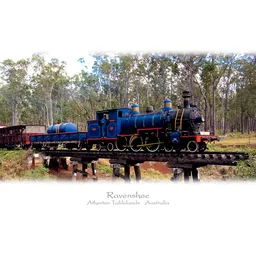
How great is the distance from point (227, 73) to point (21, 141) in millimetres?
16113

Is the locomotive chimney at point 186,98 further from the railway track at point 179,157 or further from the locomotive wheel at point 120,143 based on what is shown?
the locomotive wheel at point 120,143

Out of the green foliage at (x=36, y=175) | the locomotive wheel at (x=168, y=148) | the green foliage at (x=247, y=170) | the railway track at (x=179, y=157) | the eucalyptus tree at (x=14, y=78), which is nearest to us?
the green foliage at (x=247, y=170)

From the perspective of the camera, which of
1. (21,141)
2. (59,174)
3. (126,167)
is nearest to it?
(126,167)

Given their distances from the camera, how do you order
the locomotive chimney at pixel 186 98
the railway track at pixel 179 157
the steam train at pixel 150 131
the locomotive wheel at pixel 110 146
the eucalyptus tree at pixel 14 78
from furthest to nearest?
the locomotive wheel at pixel 110 146, the eucalyptus tree at pixel 14 78, the locomotive chimney at pixel 186 98, the steam train at pixel 150 131, the railway track at pixel 179 157

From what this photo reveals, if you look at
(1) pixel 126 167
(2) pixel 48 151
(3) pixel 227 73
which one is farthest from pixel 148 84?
(1) pixel 126 167

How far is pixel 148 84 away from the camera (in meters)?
26.7

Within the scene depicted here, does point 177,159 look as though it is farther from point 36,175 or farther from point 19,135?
point 19,135

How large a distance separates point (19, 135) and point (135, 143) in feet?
38.2

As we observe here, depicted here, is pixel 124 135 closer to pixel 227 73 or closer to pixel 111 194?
pixel 111 194

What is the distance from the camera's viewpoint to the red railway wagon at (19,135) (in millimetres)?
19420

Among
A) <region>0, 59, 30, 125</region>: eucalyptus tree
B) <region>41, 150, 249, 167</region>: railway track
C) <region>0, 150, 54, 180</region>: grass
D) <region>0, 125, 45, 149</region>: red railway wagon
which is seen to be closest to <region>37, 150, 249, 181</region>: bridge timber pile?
<region>41, 150, 249, 167</region>: railway track

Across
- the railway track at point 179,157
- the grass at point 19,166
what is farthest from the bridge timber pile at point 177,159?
the grass at point 19,166

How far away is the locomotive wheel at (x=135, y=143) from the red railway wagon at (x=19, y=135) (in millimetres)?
10569

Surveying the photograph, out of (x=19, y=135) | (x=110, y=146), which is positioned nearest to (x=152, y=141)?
(x=110, y=146)
